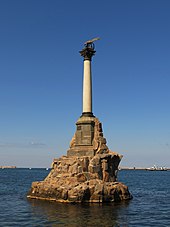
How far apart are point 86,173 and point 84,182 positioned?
1602mm

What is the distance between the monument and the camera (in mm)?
29578

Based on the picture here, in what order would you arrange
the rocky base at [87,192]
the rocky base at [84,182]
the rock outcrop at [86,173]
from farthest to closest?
the rock outcrop at [86,173]
the rocky base at [84,182]
the rocky base at [87,192]

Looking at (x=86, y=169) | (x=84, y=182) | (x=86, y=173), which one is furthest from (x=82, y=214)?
(x=86, y=169)

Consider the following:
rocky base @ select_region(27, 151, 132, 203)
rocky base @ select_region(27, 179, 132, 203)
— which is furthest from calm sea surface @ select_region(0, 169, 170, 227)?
rocky base @ select_region(27, 151, 132, 203)

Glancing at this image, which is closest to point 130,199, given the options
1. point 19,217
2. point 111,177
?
point 111,177

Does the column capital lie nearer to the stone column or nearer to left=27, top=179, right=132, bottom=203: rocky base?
the stone column

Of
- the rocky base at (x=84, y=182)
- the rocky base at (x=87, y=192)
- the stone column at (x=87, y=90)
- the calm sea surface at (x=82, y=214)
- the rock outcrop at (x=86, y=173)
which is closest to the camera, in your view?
the calm sea surface at (x=82, y=214)

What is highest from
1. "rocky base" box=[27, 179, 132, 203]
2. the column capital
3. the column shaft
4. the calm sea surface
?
the column capital

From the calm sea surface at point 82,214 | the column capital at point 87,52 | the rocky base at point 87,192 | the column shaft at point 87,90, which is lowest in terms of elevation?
the calm sea surface at point 82,214

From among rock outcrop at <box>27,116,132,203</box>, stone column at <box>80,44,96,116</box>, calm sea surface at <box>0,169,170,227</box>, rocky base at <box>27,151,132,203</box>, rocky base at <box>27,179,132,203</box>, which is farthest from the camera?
stone column at <box>80,44,96,116</box>

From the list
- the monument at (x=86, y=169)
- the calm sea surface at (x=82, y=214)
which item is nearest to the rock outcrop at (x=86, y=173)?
the monument at (x=86, y=169)

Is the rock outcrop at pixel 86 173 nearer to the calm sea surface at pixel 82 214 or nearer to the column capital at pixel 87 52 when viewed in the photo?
the calm sea surface at pixel 82 214

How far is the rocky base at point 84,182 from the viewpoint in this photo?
96.2ft

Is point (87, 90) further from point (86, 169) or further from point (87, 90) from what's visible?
point (86, 169)
